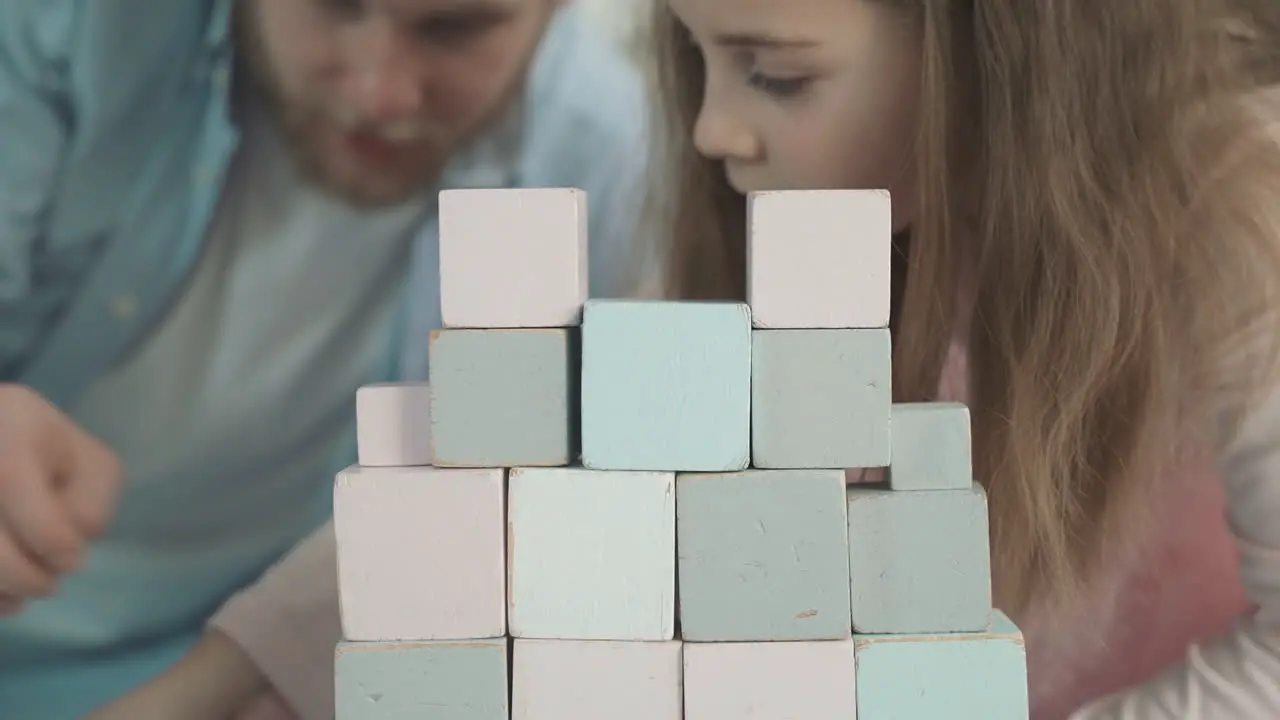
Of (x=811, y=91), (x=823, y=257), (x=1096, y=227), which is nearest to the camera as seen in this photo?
(x=823, y=257)

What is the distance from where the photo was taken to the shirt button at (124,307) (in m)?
0.75

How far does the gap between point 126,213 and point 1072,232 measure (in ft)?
2.31

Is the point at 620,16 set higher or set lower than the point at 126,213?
higher

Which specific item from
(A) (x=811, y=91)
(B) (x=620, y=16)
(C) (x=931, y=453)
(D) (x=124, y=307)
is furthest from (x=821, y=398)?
(D) (x=124, y=307)

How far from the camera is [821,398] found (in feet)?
1.58

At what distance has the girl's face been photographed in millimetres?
667

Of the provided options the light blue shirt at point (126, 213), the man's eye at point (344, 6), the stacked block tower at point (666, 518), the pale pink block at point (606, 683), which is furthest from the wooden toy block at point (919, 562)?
the man's eye at point (344, 6)

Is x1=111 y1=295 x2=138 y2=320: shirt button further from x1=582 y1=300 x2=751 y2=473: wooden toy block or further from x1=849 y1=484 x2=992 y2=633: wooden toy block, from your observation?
x1=849 y1=484 x2=992 y2=633: wooden toy block

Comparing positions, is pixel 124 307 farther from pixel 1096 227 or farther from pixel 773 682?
pixel 1096 227

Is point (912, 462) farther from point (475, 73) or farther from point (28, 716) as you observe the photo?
point (28, 716)

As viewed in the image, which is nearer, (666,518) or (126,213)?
(666,518)

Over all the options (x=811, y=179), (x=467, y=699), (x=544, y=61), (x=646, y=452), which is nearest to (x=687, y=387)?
(x=646, y=452)

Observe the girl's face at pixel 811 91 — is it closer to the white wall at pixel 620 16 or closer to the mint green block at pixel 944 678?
the white wall at pixel 620 16

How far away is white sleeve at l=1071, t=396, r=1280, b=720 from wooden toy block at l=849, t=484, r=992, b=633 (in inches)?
8.1
